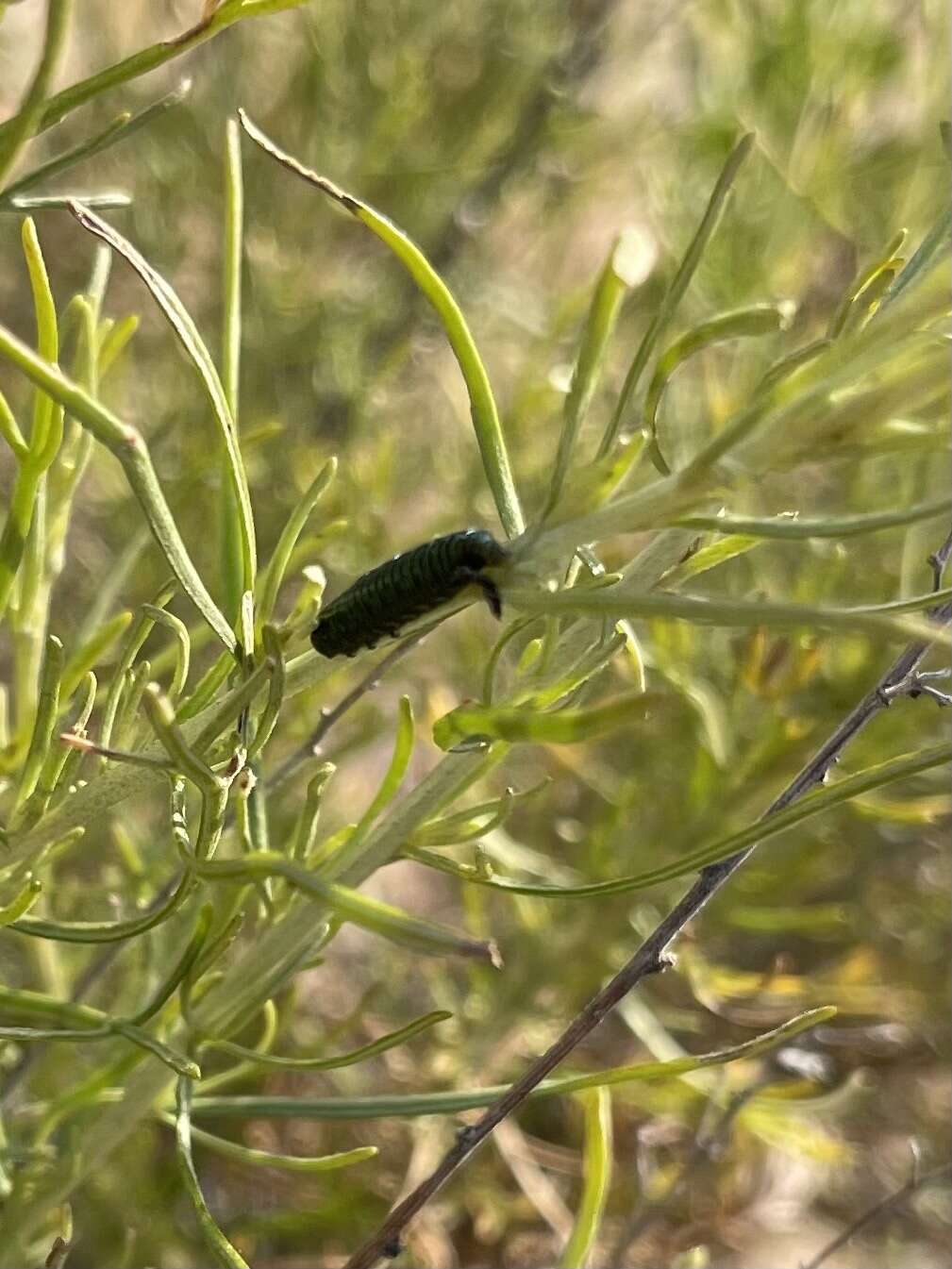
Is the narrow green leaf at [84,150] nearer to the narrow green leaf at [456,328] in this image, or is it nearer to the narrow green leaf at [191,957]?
the narrow green leaf at [456,328]

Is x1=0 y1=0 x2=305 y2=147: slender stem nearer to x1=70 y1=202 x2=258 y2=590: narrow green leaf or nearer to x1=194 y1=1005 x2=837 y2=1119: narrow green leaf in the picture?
x1=70 y1=202 x2=258 y2=590: narrow green leaf

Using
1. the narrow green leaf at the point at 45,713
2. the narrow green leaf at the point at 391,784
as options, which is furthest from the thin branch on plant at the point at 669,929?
the narrow green leaf at the point at 45,713

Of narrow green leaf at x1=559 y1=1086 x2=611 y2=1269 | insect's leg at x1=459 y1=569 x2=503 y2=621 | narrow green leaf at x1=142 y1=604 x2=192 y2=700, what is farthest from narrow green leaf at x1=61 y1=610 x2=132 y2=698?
narrow green leaf at x1=559 y1=1086 x2=611 y2=1269

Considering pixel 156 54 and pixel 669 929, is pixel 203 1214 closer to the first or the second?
pixel 669 929

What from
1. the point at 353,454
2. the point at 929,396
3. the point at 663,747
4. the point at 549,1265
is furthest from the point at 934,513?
the point at 549,1265

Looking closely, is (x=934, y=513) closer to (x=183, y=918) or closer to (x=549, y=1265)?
(x=183, y=918)
